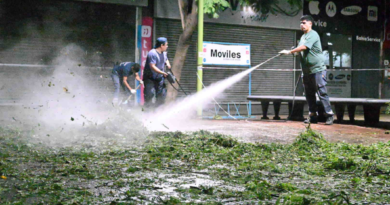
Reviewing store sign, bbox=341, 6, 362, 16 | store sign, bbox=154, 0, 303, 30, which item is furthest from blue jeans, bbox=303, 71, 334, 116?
store sign, bbox=341, 6, 362, 16

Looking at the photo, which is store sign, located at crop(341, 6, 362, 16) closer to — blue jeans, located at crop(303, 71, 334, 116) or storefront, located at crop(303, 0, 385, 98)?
storefront, located at crop(303, 0, 385, 98)

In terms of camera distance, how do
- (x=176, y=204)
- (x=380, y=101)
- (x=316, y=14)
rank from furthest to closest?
(x=316, y=14) < (x=380, y=101) < (x=176, y=204)

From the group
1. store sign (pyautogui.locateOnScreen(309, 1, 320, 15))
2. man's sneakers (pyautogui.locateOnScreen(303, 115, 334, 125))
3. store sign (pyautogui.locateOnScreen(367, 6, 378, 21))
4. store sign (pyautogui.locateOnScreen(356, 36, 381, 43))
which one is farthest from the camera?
store sign (pyautogui.locateOnScreen(367, 6, 378, 21))

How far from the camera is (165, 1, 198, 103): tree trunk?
1378cm

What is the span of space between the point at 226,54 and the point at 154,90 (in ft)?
19.8

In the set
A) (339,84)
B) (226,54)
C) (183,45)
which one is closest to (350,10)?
(339,84)

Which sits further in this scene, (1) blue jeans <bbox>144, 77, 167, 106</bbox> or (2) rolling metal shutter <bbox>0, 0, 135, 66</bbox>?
(2) rolling metal shutter <bbox>0, 0, 135, 66</bbox>

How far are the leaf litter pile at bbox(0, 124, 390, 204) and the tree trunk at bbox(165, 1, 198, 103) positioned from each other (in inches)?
289

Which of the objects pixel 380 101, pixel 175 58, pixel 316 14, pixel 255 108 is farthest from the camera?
pixel 316 14

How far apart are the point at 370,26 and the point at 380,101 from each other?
11117 millimetres

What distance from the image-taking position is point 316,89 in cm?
1010

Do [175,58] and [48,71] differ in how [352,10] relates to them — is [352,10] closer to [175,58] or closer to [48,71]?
[175,58]

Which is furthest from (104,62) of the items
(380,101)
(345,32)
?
(345,32)

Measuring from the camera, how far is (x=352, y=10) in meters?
19.3
